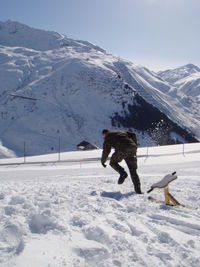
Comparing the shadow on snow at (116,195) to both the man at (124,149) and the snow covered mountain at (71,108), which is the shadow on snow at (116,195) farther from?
the snow covered mountain at (71,108)

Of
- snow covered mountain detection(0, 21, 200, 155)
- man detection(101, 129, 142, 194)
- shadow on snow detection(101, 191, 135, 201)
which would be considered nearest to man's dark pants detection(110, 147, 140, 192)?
man detection(101, 129, 142, 194)

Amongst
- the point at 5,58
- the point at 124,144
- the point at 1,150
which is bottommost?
the point at 1,150

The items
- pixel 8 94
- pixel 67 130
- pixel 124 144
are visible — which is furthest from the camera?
pixel 8 94

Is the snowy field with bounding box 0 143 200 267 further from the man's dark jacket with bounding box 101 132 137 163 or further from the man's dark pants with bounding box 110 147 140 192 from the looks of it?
the man's dark jacket with bounding box 101 132 137 163

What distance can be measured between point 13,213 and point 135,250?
2.36 m

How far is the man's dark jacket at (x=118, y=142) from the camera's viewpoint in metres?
8.85

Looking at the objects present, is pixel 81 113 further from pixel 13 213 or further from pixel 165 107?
pixel 13 213

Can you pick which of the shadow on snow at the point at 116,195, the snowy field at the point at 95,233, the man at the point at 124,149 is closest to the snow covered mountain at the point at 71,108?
the man at the point at 124,149

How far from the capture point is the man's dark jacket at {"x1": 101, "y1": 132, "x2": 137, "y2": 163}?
29.0 ft

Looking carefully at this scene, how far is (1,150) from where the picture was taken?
97.4 meters

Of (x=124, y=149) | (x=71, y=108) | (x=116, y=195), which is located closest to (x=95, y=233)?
(x=116, y=195)

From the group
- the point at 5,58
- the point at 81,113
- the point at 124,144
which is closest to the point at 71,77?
the point at 81,113

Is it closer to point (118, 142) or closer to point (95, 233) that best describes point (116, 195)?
point (118, 142)

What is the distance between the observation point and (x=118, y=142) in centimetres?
890
